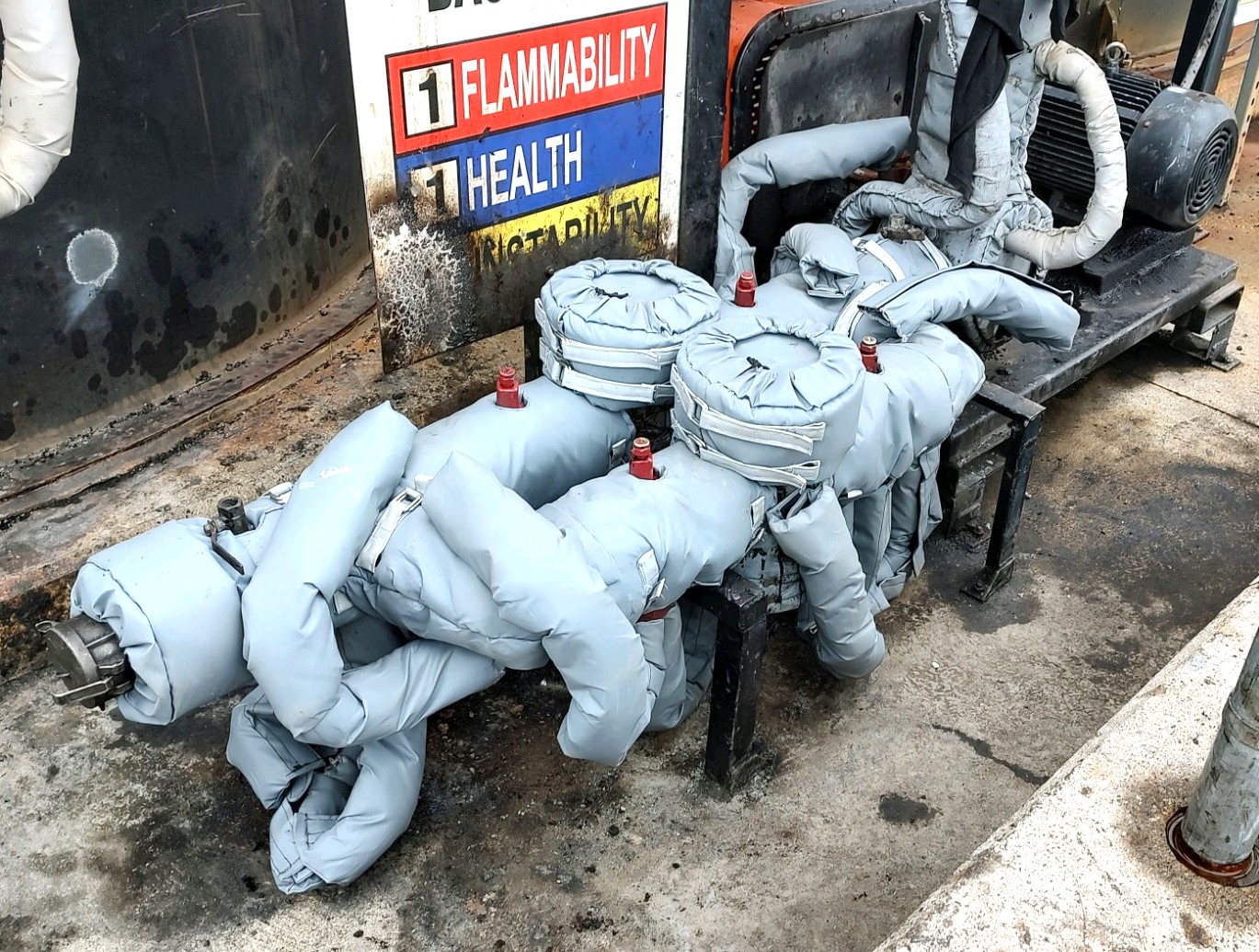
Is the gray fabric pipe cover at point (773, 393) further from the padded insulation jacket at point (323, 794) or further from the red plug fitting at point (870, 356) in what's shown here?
the padded insulation jacket at point (323, 794)

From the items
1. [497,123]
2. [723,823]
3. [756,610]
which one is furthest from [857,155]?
[723,823]

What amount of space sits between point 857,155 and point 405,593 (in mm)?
2495

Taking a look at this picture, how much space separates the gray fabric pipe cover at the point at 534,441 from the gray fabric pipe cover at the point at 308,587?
0.77ft

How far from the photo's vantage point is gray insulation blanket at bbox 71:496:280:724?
83.2 inches

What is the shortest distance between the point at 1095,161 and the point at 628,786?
8.05ft

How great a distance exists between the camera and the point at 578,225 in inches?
131

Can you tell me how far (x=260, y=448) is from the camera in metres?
3.62

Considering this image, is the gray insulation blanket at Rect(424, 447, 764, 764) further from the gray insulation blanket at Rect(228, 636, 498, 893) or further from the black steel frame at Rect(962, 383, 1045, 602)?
the black steel frame at Rect(962, 383, 1045, 602)

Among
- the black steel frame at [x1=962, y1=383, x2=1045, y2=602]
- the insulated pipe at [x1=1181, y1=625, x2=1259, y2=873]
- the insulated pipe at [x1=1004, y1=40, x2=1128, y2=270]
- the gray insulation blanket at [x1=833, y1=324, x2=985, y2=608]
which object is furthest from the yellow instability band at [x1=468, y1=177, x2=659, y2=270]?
the insulated pipe at [x1=1181, y1=625, x2=1259, y2=873]

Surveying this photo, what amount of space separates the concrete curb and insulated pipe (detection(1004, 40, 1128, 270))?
5.94 feet

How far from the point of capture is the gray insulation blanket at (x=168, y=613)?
6.93 ft

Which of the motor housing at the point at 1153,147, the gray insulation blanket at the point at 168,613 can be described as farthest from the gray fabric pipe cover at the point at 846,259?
the gray insulation blanket at the point at 168,613

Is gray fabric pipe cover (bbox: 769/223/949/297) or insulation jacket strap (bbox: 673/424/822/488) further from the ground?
gray fabric pipe cover (bbox: 769/223/949/297)

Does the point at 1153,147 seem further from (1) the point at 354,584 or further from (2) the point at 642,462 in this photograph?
(1) the point at 354,584
